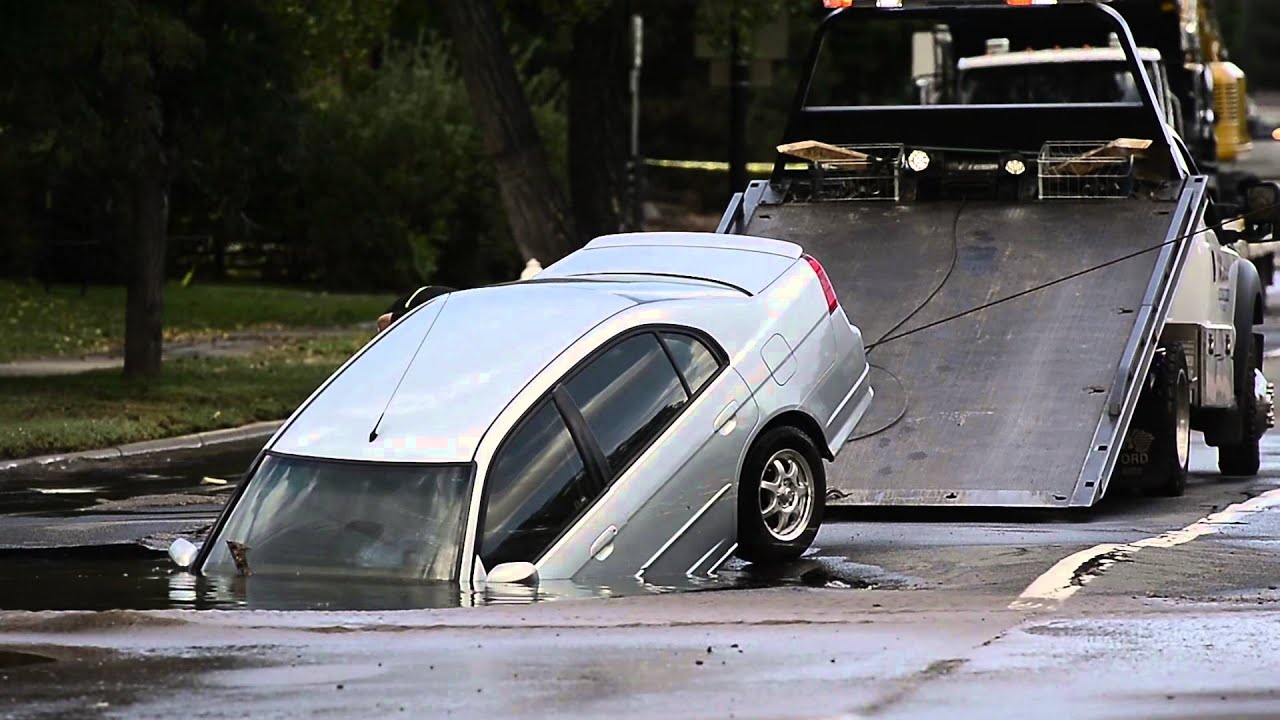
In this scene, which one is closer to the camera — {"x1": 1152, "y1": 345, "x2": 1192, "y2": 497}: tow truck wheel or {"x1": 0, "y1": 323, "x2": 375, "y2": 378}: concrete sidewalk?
{"x1": 1152, "y1": 345, "x2": 1192, "y2": 497}: tow truck wheel

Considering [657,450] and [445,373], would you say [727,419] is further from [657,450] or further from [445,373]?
[445,373]

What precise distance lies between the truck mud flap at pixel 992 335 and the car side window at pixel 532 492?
3.32m

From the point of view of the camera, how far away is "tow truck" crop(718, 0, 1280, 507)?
13.5m

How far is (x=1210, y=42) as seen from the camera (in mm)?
33438

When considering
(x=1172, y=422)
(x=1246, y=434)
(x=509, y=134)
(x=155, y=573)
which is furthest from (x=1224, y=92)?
(x=155, y=573)

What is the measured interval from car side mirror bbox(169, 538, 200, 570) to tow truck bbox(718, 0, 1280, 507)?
149 inches

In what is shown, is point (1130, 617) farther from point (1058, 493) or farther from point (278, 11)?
point (278, 11)

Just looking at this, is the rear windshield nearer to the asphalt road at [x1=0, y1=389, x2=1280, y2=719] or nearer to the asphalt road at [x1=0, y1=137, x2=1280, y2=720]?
the asphalt road at [x1=0, y1=137, x2=1280, y2=720]

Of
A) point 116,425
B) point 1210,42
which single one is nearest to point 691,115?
point 1210,42

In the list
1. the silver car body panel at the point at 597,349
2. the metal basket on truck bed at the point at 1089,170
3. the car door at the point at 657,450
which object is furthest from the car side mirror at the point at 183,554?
the metal basket on truck bed at the point at 1089,170

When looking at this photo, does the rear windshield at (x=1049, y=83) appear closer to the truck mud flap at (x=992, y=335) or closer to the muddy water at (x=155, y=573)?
the truck mud flap at (x=992, y=335)

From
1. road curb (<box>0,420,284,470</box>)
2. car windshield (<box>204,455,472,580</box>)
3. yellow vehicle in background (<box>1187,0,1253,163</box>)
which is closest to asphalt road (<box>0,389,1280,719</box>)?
car windshield (<box>204,455,472,580</box>)

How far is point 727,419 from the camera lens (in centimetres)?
1106

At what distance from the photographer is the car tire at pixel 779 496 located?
11203 mm
